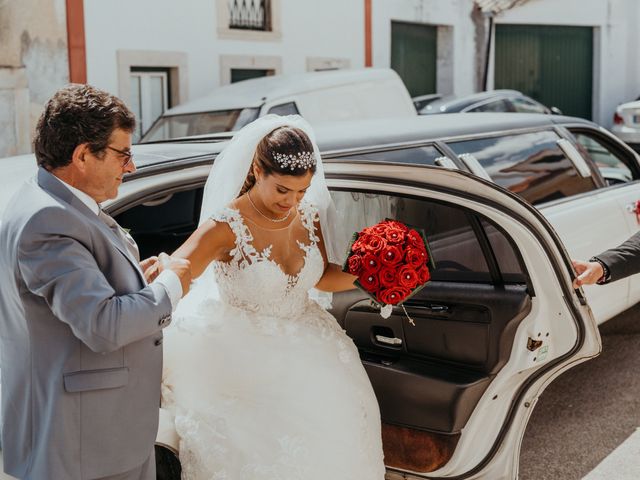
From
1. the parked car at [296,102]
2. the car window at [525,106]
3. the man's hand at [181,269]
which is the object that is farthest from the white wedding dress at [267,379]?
the car window at [525,106]

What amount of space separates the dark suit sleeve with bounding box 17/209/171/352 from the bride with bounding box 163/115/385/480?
2.52 ft

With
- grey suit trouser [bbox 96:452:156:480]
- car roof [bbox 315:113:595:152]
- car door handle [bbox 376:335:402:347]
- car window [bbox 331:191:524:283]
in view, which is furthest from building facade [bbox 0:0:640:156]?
grey suit trouser [bbox 96:452:156:480]

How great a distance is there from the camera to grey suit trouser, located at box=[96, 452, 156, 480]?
7.72ft

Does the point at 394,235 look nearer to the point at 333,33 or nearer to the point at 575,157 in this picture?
the point at 575,157

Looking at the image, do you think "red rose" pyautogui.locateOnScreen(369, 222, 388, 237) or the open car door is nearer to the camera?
"red rose" pyautogui.locateOnScreen(369, 222, 388, 237)

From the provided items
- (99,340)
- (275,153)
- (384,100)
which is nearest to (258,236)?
(275,153)

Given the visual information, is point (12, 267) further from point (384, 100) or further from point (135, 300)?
point (384, 100)

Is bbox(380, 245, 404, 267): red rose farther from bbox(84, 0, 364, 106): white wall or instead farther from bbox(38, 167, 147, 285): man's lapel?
bbox(84, 0, 364, 106): white wall

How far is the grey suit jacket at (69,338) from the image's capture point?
2.11 metres

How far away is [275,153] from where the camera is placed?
118 inches

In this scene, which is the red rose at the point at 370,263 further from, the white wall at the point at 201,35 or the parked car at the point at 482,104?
the parked car at the point at 482,104

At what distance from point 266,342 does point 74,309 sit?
3.37ft

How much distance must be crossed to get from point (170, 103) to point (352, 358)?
9561 mm

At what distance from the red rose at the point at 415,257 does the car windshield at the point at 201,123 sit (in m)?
5.88
